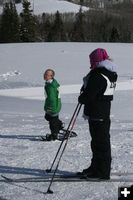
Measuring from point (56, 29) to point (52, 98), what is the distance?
3541 inches

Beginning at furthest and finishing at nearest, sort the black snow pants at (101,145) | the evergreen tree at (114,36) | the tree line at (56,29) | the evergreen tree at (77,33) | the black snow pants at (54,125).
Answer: the evergreen tree at (77,33) → the evergreen tree at (114,36) → the tree line at (56,29) → the black snow pants at (54,125) → the black snow pants at (101,145)

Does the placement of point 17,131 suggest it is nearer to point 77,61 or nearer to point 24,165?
point 24,165

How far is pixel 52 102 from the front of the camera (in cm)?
1023

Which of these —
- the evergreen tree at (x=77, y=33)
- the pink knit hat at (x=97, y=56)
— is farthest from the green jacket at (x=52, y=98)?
the evergreen tree at (x=77, y=33)

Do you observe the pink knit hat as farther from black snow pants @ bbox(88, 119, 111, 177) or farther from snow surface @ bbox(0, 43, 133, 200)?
snow surface @ bbox(0, 43, 133, 200)

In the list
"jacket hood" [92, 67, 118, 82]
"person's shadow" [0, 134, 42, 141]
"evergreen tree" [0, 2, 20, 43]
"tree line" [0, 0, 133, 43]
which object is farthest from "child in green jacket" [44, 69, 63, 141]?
"evergreen tree" [0, 2, 20, 43]

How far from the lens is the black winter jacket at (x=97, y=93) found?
22.5 ft

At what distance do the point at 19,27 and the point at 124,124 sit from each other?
75.7 meters

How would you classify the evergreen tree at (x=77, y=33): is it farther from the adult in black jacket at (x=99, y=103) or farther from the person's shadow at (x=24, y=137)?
the adult in black jacket at (x=99, y=103)

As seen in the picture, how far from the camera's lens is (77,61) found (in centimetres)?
3656

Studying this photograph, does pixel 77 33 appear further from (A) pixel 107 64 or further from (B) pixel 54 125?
(A) pixel 107 64

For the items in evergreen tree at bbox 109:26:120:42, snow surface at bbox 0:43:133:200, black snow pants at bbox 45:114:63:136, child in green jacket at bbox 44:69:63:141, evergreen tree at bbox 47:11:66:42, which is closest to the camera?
snow surface at bbox 0:43:133:200

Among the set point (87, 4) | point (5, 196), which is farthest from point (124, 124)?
point (87, 4)

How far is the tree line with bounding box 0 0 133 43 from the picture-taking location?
8606 centimetres
